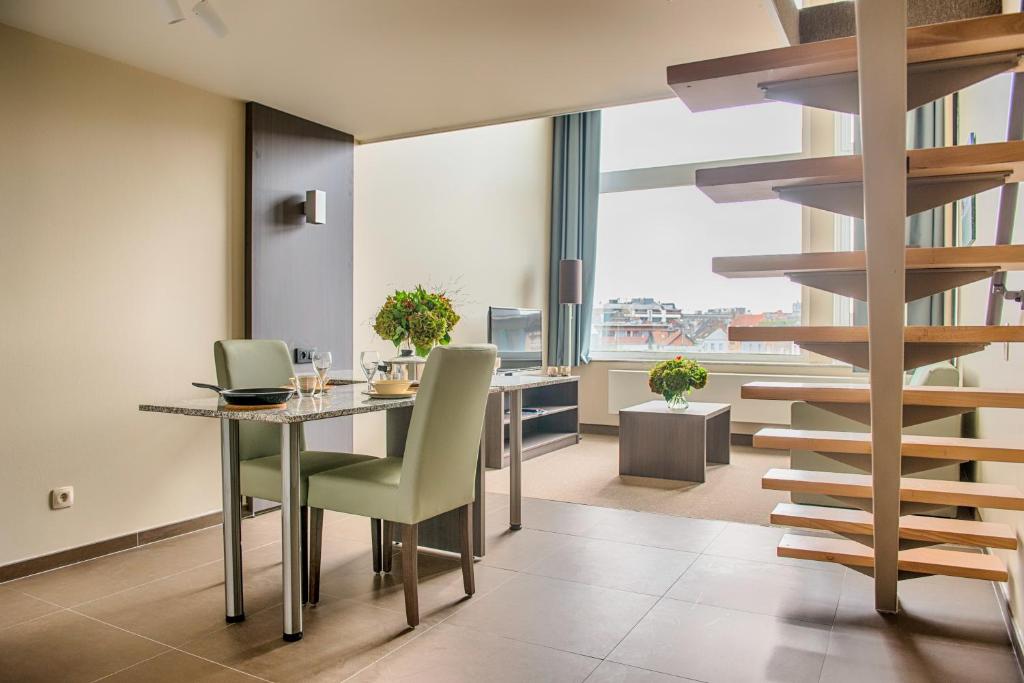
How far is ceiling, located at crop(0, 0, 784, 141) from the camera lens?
282 cm

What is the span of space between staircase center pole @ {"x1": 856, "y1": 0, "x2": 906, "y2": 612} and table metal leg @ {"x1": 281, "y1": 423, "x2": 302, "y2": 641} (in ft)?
5.91

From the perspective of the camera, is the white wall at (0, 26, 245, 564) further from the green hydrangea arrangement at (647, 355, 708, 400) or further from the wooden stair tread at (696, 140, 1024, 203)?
the green hydrangea arrangement at (647, 355, 708, 400)

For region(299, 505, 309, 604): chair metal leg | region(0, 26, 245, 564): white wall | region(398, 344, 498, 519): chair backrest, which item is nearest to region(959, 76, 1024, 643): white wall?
region(398, 344, 498, 519): chair backrest

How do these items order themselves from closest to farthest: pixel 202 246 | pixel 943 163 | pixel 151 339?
pixel 943 163, pixel 151 339, pixel 202 246

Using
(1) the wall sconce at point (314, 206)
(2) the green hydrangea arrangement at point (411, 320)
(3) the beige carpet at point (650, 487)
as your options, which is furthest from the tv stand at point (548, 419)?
(2) the green hydrangea arrangement at point (411, 320)

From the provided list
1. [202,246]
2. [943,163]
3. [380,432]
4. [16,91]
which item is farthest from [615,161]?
[943,163]

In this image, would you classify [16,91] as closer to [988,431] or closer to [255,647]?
[255,647]

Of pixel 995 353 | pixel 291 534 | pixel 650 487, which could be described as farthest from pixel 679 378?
pixel 291 534

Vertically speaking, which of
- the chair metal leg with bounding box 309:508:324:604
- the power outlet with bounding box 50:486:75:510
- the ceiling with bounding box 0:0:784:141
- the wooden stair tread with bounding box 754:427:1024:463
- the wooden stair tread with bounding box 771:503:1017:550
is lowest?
the chair metal leg with bounding box 309:508:324:604

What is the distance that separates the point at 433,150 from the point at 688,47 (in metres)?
2.92

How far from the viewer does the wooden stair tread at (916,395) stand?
1976 millimetres

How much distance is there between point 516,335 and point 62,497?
12.7 feet

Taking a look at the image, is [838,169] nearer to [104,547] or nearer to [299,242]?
[299,242]

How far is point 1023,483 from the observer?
246 centimetres
